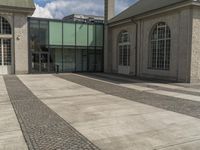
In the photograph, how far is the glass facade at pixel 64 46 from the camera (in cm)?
2469

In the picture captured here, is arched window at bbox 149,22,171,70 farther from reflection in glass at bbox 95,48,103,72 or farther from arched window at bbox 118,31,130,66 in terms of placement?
reflection in glass at bbox 95,48,103,72

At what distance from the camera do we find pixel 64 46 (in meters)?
26.0

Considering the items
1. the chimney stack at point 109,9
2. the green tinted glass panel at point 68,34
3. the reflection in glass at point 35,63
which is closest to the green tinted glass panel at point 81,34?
the green tinted glass panel at point 68,34

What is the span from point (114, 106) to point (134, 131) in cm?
290

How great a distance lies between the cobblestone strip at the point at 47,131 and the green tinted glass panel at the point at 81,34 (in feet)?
62.9

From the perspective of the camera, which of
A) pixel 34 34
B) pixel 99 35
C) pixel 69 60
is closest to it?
pixel 34 34

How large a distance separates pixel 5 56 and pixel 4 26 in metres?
3.00

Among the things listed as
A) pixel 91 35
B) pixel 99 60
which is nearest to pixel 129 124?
pixel 91 35

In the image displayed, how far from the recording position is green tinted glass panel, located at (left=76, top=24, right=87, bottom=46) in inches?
1047

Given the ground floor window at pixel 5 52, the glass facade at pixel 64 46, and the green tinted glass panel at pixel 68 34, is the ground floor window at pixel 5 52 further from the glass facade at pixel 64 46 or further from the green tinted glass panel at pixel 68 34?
the green tinted glass panel at pixel 68 34

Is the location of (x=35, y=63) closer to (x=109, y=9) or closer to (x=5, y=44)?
(x=5, y=44)

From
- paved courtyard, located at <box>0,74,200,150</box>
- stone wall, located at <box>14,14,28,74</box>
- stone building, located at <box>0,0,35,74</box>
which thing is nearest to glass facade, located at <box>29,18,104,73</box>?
stone wall, located at <box>14,14,28,74</box>

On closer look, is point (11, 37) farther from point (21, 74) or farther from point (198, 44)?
point (198, 44)

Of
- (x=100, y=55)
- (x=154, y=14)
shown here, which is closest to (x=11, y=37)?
(x=100, y=55)
